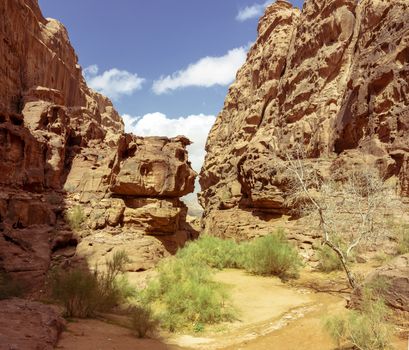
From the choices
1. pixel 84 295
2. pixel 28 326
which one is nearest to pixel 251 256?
pixel 84 295

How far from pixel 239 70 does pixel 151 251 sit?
36282 millimetres

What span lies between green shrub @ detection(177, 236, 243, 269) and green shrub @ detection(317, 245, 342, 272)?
340cm

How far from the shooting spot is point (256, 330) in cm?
756

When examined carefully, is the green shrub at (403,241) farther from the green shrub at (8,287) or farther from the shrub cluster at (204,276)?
the green shrub at (8,287)

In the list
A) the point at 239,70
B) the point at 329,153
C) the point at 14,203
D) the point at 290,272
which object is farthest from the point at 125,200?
the point at 239,70

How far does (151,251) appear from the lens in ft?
46.8

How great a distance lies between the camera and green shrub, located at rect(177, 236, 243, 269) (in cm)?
1397

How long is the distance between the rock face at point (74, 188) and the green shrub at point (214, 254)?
1503 millimetres

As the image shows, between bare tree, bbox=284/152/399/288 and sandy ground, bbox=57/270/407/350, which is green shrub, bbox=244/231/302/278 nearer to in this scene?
bare tree, bbox=284/152/399/288

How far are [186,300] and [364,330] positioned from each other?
449 centimetres

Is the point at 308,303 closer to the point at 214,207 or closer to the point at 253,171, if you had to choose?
the point at 253,171

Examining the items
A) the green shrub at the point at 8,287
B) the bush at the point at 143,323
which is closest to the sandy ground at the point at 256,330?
the bush at the point at 143,323

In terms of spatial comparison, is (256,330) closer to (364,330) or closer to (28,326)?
(364,330)

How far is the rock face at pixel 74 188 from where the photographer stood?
1273 centimetres
